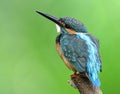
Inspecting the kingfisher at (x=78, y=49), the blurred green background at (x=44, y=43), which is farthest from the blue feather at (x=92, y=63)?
the blurred green background at (x=44, y=43)

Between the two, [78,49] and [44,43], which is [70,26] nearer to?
[78,49]

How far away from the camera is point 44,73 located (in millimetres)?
5715

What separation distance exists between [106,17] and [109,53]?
13.2 inches

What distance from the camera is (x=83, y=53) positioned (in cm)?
437

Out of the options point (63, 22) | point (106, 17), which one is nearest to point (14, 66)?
point (106, 17)

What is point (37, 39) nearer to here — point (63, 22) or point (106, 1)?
point (106, 1)

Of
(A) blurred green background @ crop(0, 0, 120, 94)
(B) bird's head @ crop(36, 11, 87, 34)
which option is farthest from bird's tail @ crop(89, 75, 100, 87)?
(A) blurred green background @ crop(0, 0, 120, 94)

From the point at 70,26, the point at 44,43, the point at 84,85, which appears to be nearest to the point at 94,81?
the point at 84,85

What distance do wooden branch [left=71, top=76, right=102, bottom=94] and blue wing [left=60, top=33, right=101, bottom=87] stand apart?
0.05 meters

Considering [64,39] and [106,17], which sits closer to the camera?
[64,39]

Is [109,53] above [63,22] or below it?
below

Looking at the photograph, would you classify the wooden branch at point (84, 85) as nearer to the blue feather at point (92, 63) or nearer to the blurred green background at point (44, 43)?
the blue feather at point (92, 63)

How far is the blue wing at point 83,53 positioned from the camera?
4320 millimetres

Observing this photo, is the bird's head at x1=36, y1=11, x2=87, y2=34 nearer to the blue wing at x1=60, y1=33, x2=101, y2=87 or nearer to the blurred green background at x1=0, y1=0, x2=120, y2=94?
the blue wing at x1=60, y1=33, x2=101, y2=87
